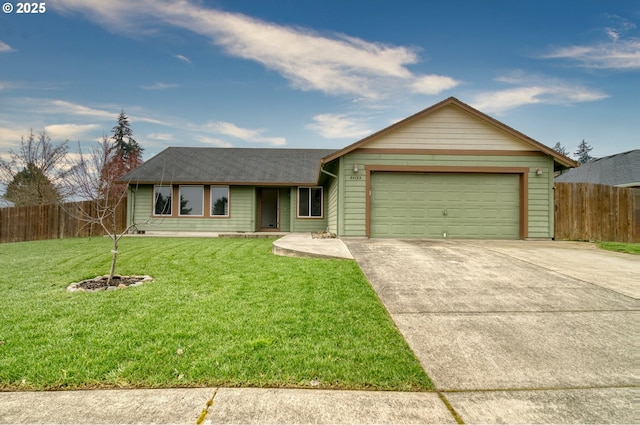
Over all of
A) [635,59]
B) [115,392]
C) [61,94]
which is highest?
Answer: [635,59]

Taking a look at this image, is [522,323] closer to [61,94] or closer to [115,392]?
[115,392]

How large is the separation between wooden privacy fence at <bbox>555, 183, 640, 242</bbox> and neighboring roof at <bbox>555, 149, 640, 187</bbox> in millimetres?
7856

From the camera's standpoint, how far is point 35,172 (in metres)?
19.9

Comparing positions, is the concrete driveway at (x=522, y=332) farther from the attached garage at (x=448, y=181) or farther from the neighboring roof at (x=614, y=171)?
the neighboring roof at (x=614, y=171)

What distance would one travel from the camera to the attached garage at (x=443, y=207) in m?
9.96

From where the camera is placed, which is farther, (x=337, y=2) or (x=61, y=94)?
(x=61, y=94)

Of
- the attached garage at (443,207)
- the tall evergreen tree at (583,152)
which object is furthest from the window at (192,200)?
the tall evergreen tree at (583,152)

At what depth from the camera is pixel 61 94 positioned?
16.4 m

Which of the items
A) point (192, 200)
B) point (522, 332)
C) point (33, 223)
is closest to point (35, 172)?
point (33, 223)

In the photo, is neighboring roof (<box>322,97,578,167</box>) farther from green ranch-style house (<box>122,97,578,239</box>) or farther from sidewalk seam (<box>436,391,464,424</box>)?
sidewalk seam (<box>436,391,464,424</box>)

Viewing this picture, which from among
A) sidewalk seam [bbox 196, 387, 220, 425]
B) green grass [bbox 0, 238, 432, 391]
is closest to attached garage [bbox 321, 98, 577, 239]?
green grass [bbox 0, 238, 432, 391]

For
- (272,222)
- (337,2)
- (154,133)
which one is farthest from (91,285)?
(154,133)

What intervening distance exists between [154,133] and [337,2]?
18389 mm

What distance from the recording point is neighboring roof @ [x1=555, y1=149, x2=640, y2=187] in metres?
17.3
